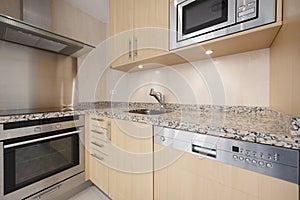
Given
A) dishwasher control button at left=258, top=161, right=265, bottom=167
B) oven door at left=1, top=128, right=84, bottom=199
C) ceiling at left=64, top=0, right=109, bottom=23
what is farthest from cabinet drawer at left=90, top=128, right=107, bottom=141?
ceiling at left=64, top=0, right=109, bottom=23

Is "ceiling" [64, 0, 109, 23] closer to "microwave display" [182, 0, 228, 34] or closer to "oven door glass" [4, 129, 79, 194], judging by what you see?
"microwave display" [182, 0, 228, 34]

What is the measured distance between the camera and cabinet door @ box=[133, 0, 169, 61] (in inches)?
54.4


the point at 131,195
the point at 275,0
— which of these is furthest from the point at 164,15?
the point at 131,195

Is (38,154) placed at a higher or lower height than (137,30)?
lower

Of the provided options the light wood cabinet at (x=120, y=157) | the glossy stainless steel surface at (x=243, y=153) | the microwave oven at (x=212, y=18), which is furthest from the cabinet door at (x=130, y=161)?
the microwave oven at (x=212, y=18)

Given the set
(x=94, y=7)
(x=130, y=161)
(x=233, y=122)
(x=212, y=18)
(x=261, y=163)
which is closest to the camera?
(x=261, y=163)

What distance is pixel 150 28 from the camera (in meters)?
1.50

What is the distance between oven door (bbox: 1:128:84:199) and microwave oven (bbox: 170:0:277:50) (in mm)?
1311

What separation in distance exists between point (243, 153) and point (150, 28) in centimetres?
124

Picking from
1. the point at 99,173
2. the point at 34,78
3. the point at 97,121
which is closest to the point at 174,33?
the point at 97,121

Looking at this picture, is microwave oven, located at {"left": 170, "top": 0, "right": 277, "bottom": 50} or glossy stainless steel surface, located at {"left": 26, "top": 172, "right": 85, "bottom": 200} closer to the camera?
microwave oven, located at {"left": 170, "top": 0, "right": 277, "bottom": 50}

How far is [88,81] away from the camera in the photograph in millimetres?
2432

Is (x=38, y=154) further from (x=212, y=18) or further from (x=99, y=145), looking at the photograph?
(x=212, y=18)

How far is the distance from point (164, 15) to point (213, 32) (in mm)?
486
